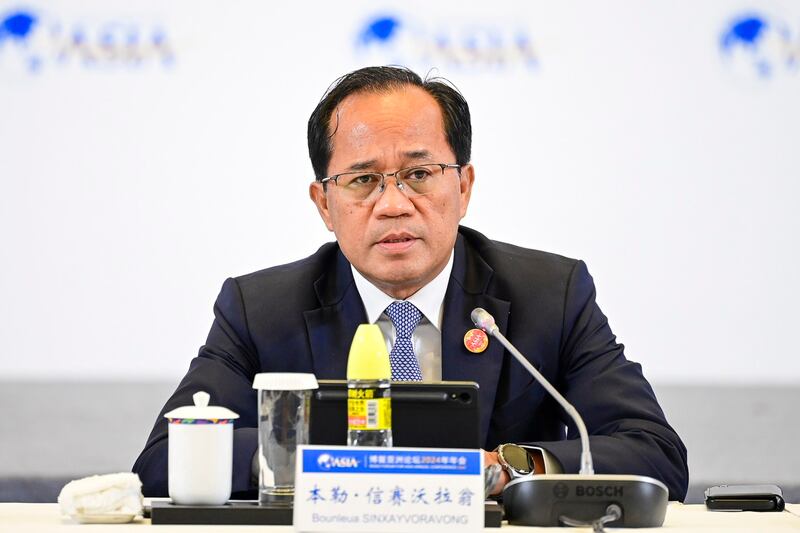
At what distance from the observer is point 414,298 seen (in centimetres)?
265

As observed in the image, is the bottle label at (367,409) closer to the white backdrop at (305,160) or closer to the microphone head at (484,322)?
the microphone head at (484,322)

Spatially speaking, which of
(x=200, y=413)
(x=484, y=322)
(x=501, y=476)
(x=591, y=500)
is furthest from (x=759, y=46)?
(x=200, y=413)

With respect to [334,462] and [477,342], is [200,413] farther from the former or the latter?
[477,342]

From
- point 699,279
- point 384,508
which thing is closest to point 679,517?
point 384,508

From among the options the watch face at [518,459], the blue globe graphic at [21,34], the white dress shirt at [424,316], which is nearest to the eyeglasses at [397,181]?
the white dress shirt at [424,316]

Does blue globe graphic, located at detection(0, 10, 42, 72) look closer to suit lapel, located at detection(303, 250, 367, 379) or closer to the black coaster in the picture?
suit lapel, located at detection(303, 250, 367, 379)

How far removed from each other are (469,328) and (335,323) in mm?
317

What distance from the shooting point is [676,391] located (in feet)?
12.3

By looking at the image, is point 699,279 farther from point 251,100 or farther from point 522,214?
point 251,100

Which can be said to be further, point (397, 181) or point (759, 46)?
point (759, 46)

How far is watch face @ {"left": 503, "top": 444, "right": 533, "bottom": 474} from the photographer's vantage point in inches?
81.9

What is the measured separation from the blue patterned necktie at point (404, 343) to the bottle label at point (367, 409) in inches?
27.7

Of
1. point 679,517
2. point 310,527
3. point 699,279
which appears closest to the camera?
point 310,527

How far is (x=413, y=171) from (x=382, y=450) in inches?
42.5
